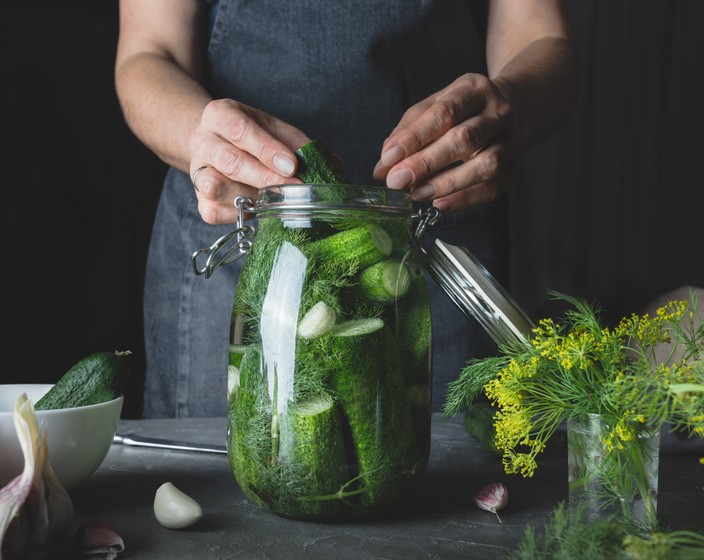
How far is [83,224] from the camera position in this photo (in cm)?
271

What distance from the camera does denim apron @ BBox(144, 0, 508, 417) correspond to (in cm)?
138

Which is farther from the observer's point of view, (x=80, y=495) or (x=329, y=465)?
(x=80, y=495)

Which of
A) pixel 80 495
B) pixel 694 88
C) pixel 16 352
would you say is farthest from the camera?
pixel 694 88

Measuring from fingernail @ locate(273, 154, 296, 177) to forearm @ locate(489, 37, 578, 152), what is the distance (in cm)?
43

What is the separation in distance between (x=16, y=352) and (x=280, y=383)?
2118mm

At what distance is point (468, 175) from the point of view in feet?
3.35

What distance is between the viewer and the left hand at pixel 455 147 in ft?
2.96

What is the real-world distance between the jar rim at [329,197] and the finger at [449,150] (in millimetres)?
146

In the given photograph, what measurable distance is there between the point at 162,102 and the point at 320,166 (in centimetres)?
51

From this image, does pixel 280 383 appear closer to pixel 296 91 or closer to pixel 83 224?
pixel 296 91

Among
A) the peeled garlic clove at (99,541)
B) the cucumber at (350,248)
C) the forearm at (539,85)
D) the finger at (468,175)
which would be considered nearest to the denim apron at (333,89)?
the forearm at (539,85)

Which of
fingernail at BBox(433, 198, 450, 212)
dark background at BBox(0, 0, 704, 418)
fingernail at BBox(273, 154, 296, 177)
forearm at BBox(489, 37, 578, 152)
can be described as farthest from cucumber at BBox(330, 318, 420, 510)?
dark background at BBox(0, 0, 704, 418)

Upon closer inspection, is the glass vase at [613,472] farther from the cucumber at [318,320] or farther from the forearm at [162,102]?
the forearm at [162,102]

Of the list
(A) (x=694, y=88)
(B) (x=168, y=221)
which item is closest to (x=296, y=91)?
(B) (x=168, y=221)
